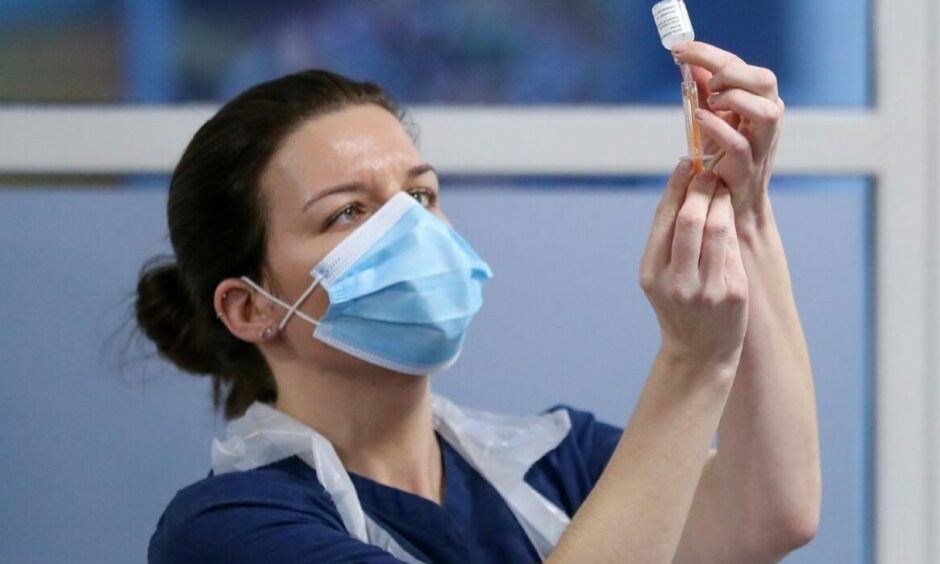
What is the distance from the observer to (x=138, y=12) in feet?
6.57

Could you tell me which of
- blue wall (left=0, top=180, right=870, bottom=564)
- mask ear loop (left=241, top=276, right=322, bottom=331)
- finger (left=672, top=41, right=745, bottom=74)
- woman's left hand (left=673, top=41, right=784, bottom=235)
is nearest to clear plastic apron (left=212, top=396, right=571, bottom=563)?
mask ear loop (left=241, top=276, right=322, bottom=331)

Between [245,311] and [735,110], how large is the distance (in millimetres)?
667

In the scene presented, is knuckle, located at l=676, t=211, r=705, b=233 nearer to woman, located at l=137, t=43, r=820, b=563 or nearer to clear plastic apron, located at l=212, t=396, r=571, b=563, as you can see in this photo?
woman, located at l=137, t=43, r=820, b=563

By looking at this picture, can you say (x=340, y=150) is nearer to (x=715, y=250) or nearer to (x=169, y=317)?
(x=169, y=317)

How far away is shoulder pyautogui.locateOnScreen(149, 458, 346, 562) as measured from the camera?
1294 millimetres

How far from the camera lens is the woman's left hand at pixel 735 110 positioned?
113cm

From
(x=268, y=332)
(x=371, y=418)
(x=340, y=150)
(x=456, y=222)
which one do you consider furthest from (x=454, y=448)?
(x=456, y=222)

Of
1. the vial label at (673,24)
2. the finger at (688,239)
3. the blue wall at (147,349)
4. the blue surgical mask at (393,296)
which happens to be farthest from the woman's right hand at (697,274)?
the blue wall at (147,349)

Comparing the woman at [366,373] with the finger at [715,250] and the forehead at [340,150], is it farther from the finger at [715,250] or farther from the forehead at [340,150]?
the finger at [715,250]

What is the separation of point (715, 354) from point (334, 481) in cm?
48

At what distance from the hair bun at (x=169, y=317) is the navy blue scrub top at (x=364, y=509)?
0.27 metres

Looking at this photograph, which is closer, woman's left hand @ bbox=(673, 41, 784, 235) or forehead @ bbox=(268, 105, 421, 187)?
woman's left hand @ bbox=(673, 41, 784, 235)

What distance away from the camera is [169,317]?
64.8 inches

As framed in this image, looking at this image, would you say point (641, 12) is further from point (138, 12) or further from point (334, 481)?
point (334, 481)
